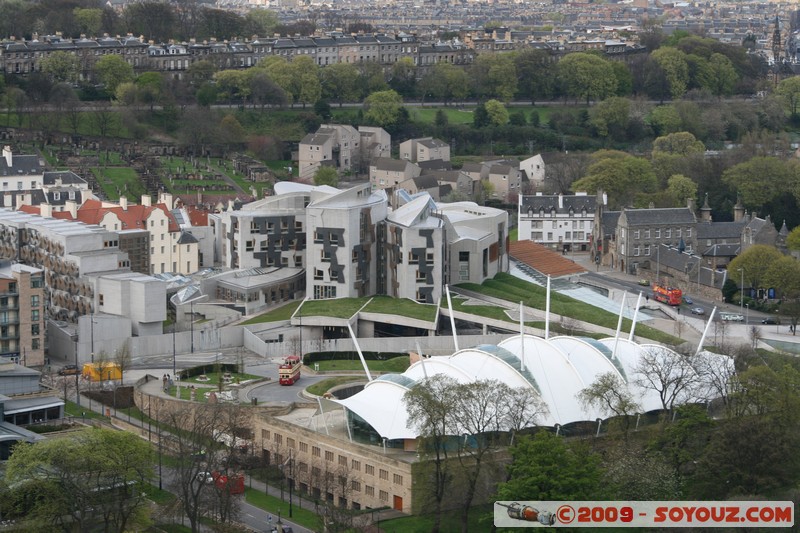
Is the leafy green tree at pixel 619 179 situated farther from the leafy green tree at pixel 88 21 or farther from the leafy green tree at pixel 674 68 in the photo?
the leafy green tree at pixel 88 21

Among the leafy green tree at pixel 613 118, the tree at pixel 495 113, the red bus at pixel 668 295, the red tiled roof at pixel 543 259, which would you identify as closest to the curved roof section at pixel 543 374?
the red bus at pixel 668 295

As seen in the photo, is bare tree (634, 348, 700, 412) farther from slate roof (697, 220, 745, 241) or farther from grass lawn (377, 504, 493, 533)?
slate roof (697, 220, 745, 241)

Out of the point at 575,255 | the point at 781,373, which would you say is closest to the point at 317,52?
the point at 575,255

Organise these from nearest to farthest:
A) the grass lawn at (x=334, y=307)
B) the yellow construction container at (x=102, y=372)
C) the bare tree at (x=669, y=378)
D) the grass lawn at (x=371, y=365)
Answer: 1. the bare tree at (x=669, y=378)
2. the yellow construction container at (x=102, y=372)
3. the grass lawn at (x=371, y=365)
4. the grass lawn at (x=334, y=307)

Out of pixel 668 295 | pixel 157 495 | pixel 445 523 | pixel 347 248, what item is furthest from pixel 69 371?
pixel 668 295

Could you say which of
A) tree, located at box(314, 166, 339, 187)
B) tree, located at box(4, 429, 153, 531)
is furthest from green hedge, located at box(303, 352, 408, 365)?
tree, located at box(314, 166, 339, 187)

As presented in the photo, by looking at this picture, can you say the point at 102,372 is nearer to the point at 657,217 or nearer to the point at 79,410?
the point at 79,410

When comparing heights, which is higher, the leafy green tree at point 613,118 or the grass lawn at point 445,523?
the leafy green tree at point 613,118
